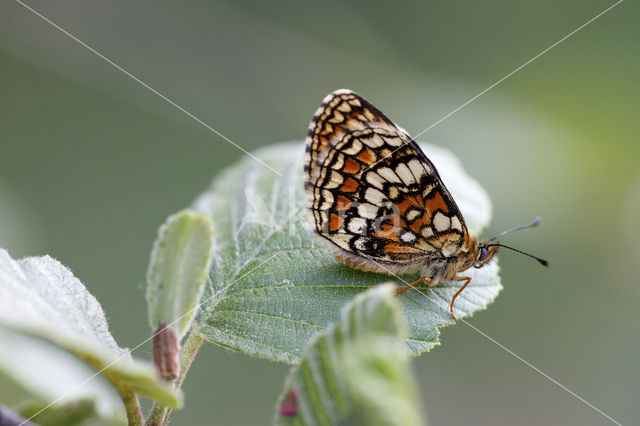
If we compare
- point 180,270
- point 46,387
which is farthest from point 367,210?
point 46,387

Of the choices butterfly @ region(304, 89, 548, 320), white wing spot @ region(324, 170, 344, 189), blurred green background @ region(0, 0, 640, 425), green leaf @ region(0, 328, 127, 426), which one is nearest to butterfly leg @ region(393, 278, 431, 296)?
butterfly @ region(304, 89, 548, 320)

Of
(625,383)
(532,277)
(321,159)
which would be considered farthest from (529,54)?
(321,159)

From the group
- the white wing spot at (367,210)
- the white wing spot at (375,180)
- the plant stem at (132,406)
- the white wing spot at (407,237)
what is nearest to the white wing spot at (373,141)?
the white wing spot at (375,180)

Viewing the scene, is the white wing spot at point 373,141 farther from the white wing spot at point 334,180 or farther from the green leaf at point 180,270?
the green leaf at point 180,270

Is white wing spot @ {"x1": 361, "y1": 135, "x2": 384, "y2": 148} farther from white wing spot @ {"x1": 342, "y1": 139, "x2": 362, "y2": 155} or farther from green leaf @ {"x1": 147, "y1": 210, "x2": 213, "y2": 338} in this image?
green leaf @ {"x1": 147, "y1": 210, "x2": 213, "y2": 338}

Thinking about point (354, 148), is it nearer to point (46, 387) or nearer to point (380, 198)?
point (380, 198)

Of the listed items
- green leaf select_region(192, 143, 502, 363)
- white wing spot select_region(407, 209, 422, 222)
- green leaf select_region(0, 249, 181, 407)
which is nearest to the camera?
green leaf select_region(0, 249, 181, 407)
